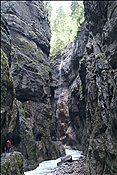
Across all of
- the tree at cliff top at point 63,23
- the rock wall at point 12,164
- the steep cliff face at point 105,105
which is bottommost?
the rock wall at point 12,164

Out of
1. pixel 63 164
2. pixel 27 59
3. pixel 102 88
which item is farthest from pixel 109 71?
pixel 27 59

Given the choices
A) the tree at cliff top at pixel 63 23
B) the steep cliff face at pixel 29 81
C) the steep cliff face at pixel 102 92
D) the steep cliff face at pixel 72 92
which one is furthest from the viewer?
the tree at cliff top at pixel 63 23

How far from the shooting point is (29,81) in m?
36.5

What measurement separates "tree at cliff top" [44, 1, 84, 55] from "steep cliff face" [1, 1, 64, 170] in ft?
100

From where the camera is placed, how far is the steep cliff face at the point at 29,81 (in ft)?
98.7

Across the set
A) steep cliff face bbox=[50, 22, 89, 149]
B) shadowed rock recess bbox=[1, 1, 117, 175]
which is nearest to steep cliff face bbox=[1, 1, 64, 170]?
shadowed rock recess bbox=[1, 1, 117, 175]

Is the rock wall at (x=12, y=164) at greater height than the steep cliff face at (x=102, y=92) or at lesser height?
lesser

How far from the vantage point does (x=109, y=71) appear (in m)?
21.8

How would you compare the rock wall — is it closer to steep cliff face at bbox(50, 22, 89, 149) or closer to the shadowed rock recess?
the shadowed rock recess

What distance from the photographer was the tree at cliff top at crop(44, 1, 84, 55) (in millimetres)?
77000

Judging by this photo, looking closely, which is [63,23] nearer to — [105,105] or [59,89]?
[59,89]

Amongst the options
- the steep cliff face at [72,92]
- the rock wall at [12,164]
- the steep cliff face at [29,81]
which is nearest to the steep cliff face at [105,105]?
the rock wall at [12,164]

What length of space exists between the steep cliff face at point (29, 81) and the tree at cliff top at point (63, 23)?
30519 millimetres

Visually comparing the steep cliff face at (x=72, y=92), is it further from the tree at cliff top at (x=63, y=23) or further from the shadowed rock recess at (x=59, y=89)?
the tree at cliff top at (x=63, y=23)
